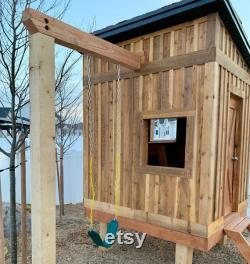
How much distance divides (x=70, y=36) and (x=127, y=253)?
3.20m

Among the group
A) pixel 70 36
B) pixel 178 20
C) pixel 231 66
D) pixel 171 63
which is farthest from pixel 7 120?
pixel 231 66

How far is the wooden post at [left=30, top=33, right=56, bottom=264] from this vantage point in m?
1.55

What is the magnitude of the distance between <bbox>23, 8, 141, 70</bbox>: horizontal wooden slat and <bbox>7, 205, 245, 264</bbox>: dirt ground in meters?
2.78

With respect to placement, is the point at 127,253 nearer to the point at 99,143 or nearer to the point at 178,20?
the point at 99,143

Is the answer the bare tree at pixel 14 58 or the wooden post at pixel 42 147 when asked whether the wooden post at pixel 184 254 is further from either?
the bare tree at pixel 14 58

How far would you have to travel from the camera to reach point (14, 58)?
2.74 m

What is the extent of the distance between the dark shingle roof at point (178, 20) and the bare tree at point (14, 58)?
87cm

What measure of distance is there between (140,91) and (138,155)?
82cm

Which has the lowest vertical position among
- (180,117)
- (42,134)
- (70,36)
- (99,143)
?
(99,143)

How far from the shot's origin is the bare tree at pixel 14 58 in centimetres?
271

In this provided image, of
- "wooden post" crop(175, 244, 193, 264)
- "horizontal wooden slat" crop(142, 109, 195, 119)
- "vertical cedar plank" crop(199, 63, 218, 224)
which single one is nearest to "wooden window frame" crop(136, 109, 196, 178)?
"horizontal wooden slat" crop(142, 109, 195, 119)

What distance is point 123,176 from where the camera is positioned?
312 centimetres

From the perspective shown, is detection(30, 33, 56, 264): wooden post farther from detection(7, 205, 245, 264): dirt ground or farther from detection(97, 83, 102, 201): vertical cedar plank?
detection(7, 205, 245, 264): dirt ground

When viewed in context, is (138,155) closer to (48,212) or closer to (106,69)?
(106,69)
